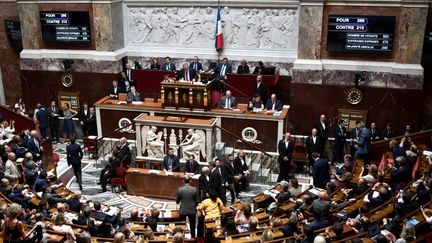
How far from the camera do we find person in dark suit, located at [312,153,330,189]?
12.6 m

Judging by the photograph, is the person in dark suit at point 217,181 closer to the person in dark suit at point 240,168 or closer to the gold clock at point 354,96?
the person in dark suit at point 240,168

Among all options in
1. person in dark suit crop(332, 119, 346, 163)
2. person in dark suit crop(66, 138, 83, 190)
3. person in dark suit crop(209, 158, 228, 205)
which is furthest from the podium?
person in dark suit crop(332, 119, 346, 163)

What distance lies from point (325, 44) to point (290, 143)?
424 centimetres

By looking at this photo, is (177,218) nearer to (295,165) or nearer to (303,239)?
(303,239)

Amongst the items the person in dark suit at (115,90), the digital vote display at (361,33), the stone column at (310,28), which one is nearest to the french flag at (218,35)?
the stone column at (310,28)

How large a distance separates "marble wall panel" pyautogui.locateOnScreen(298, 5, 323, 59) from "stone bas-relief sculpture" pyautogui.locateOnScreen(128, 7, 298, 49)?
128 cm

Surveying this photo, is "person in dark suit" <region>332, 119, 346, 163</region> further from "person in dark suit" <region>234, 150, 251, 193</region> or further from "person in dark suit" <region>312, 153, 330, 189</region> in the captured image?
"person in dark suit" <region>234, 150, 251, 193</region>

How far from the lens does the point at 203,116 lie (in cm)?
1573

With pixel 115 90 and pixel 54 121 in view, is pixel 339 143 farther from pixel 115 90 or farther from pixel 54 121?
pixel 54 121

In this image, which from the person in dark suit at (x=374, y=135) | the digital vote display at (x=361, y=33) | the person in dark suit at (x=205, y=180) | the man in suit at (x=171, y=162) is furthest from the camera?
the digital vote display at (x=361, y=33)

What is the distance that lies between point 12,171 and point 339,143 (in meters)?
9.51

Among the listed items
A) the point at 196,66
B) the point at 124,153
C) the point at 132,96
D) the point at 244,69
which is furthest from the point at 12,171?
the point at 244,69

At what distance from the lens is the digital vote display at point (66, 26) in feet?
60.4

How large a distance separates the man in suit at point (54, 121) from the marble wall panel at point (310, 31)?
8.95m
